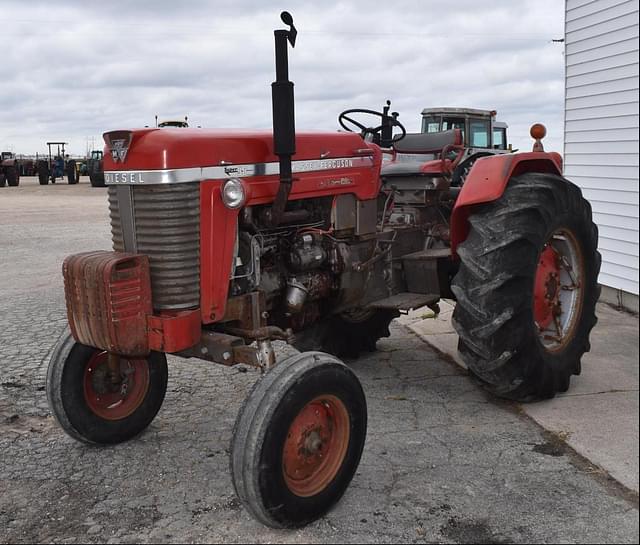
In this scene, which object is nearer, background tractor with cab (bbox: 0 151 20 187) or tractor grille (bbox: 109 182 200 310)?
tractor grille (bbox: 109 182 200 310)

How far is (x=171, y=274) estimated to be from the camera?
294cm

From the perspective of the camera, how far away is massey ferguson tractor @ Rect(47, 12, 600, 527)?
9.27ft

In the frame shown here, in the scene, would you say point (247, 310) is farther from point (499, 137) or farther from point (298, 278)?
point (499, 137)

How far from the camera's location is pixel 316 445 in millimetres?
2807

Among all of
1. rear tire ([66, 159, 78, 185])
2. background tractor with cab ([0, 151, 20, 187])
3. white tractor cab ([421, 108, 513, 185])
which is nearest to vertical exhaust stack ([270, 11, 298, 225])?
white tractor cab ([421, 108, 513, 185])

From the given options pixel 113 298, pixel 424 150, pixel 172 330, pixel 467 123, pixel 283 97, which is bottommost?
pixel 172 330

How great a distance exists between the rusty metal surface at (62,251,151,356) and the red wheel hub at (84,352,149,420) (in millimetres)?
609

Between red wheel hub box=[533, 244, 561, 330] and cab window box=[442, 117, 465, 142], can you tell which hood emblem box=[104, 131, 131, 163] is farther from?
cab window box=[442, 117, 465, 142]

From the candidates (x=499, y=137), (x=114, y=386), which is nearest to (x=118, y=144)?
(x=114, y=386)

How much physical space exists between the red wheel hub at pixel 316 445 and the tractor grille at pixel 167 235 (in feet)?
2.36

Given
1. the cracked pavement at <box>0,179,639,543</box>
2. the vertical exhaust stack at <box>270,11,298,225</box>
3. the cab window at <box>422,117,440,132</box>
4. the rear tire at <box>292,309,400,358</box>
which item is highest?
the cab window at <box>422,117,440,132</box>

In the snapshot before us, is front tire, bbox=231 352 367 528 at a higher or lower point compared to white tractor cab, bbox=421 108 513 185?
lower

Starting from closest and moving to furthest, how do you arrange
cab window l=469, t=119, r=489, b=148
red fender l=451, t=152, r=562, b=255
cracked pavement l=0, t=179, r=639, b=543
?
cracked pavement l=0, t=179, r=639, b=543
red fender l=451, t=152, r=562, b=255
cab window l=469, t=119, r=489, b=148

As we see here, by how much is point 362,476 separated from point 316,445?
1.49 ft
